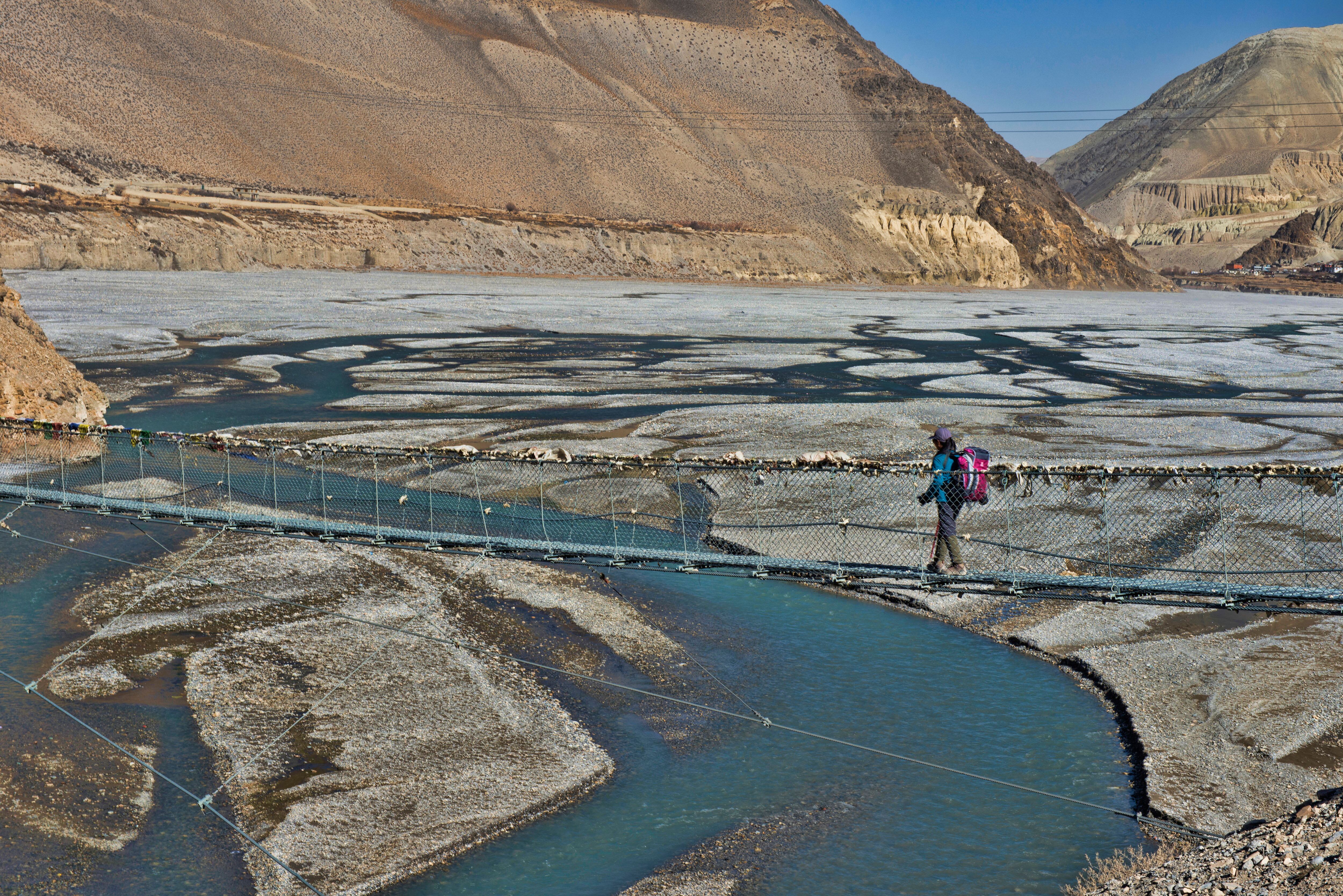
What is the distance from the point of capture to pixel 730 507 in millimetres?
16156

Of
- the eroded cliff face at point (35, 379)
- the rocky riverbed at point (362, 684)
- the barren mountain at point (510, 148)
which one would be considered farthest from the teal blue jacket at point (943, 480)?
the barren mountain at point (510, 148)

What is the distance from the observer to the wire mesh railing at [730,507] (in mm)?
11383

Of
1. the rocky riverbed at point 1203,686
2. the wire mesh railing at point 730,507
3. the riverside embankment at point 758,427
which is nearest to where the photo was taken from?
the riverside embankment at point 758,427

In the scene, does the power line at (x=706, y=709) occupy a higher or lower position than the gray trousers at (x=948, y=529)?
lower

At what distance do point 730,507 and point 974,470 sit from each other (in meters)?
7.04

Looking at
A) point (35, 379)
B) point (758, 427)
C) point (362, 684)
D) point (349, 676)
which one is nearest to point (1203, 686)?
point (362, 684)

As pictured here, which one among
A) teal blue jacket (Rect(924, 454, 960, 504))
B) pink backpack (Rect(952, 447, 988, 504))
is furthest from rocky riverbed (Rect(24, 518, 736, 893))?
pink backpack (Rect(952, 447, 988, 504))

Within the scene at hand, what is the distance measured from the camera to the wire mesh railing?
1138cm

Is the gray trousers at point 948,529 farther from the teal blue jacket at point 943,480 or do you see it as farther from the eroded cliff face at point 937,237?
the eroded cliff face at point 937,237

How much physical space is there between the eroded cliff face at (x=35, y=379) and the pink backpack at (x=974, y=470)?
16.9 metres

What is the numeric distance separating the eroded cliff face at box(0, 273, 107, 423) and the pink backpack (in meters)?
16.9

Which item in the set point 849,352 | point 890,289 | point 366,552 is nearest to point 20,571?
point 366,552

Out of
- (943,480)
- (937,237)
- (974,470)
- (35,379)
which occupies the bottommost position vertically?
(943,480)

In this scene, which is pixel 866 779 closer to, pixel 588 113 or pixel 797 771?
pixel 797 771
